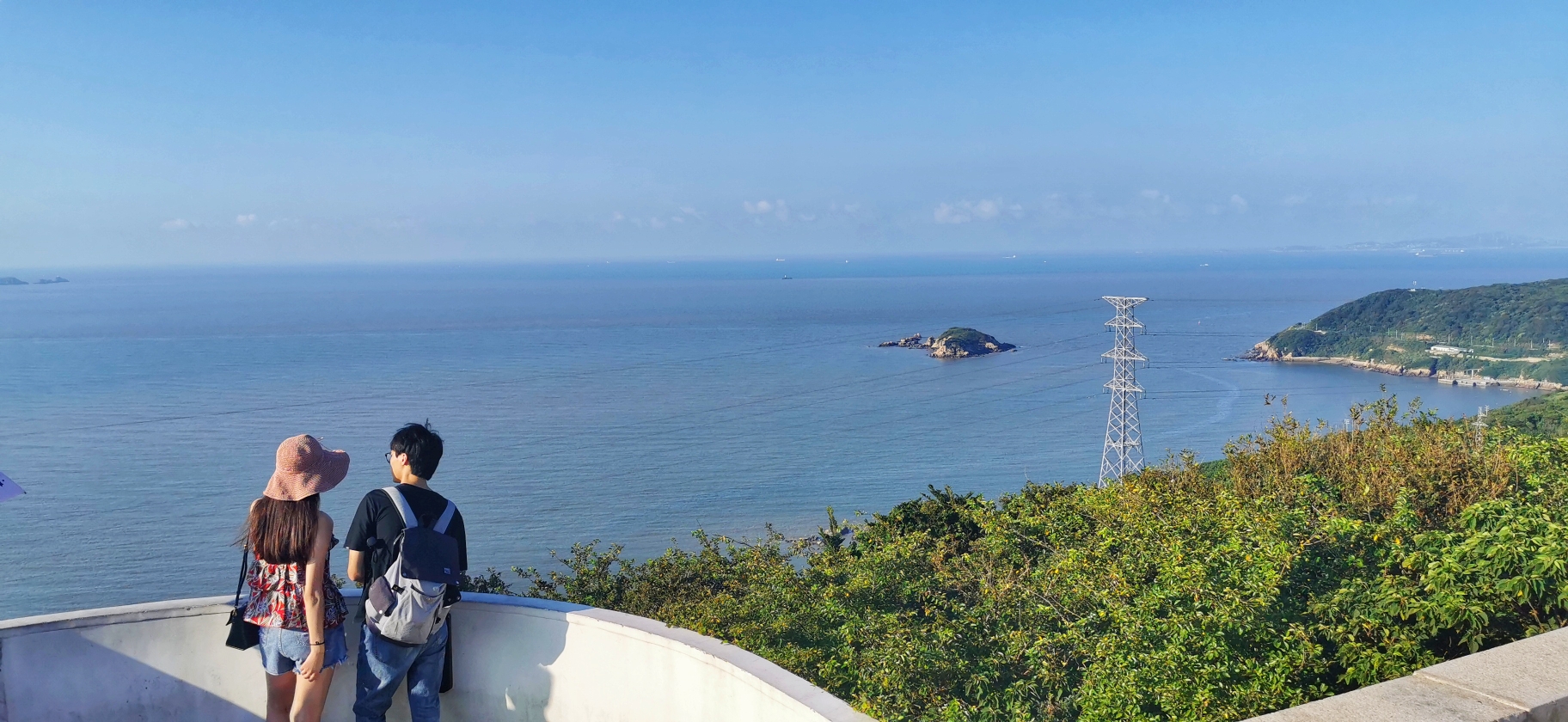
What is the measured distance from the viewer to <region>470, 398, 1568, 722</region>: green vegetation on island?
3.52 meters

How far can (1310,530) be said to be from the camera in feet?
15.9

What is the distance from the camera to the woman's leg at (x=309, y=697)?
3.39 m

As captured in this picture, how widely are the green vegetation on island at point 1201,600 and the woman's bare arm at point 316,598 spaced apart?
1408mm

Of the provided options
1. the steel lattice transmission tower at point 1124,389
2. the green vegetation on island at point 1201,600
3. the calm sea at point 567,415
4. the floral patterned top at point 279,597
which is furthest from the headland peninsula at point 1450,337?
the floral patterned top at point 279,597

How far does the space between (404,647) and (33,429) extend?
5661cm

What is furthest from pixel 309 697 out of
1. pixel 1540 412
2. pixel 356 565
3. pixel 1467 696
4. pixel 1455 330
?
pixel 1455 330

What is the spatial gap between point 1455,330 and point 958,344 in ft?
127

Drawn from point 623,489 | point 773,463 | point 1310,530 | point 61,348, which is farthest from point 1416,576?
point 61,348

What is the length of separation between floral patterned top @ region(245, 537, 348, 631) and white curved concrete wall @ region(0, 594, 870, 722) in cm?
22

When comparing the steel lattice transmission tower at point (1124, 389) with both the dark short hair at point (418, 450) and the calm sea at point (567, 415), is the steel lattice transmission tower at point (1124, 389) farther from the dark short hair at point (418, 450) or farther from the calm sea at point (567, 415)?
the dark short hair at point (418, 450)

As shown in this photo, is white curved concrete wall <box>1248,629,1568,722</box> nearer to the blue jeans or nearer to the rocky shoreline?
the blue jeans

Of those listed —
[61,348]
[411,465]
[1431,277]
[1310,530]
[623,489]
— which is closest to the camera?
[411,465]

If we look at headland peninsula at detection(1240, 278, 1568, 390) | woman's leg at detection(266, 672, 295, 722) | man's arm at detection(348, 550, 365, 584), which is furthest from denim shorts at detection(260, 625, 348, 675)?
headland peninsula at detection(1240, 278, 1568, 390)

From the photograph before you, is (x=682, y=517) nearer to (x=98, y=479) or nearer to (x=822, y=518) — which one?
(x=822, y=518)
